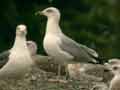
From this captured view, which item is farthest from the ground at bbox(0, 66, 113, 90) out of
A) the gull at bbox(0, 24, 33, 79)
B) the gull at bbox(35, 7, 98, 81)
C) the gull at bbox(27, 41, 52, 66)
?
the gull at bbox(27, 41, 52, 66)

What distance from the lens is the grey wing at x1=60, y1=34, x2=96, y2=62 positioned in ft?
48.9

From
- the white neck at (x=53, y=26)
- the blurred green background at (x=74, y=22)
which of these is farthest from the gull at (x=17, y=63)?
the blurred green background at (x=74, y=22)

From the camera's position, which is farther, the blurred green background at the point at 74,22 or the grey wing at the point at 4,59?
the blurred green background at the point at 74,22

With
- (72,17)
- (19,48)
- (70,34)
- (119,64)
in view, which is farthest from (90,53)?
(72,17)

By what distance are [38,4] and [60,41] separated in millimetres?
13594

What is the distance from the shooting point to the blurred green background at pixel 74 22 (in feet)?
79.0

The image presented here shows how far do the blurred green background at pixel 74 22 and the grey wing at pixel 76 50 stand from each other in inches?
297

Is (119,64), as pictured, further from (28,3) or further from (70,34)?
(28,3)

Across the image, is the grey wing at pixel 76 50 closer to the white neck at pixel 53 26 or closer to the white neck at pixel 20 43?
the white neck at pixel 53 26

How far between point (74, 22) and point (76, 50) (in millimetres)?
12439

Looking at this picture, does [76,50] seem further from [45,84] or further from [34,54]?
[45,84]

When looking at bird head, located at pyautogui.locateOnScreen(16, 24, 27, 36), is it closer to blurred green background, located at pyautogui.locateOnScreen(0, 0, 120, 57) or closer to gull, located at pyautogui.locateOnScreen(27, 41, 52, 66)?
gull, located at pyautogui.locateOnScreen(27, 41, 52, 66)

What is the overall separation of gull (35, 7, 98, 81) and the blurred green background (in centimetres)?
751

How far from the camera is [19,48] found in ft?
42.0
